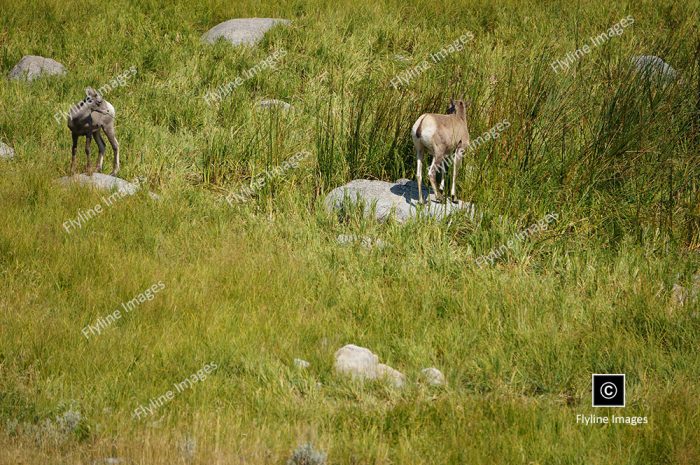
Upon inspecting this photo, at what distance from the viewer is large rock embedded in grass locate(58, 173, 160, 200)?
8.85m

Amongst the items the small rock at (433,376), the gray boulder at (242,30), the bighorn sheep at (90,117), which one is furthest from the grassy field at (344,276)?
the gray boulder at (242,30)

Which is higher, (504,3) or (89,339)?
(504,3)

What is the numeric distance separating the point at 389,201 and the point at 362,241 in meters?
0.80

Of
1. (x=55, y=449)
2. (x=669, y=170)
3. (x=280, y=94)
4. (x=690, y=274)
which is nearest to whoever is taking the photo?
(x=55, y=449)

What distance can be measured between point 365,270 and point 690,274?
111 inches

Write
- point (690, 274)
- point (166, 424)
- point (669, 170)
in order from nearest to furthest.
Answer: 1. point (166, 424)
2. point (690, 274)
3. point (669, 170)

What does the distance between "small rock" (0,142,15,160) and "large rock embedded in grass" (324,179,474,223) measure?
3734 mm

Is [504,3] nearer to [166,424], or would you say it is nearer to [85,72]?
[85,72]

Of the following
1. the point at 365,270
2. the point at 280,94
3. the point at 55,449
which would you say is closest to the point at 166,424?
the point at 55,449

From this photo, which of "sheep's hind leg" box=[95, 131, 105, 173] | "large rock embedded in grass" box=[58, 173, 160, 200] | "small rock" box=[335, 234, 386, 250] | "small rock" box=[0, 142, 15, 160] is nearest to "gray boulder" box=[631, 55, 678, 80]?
"small rock" box=[335, 234, 386, 250]

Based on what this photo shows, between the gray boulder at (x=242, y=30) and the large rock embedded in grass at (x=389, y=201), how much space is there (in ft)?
19.6

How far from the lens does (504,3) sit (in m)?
16.4

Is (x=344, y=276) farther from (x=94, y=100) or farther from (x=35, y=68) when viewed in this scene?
(x=35, y=68)

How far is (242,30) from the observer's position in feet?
48.5
